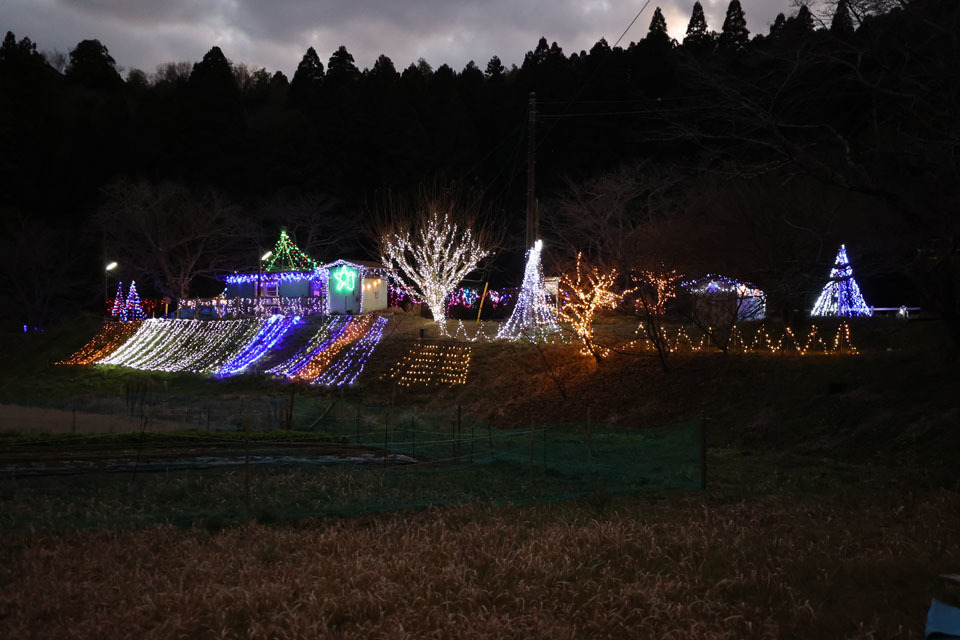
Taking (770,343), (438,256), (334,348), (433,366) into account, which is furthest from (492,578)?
(438,256)

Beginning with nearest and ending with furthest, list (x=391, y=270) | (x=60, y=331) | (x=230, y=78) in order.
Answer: (x=391, y=270) < (x=60, y=331) < (x=230, y=78)

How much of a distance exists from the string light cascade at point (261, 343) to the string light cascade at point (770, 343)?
1529 cm

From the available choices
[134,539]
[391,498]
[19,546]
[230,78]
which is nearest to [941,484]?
[391,498]

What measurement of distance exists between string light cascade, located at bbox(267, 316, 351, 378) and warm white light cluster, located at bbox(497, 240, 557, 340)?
24.2ft

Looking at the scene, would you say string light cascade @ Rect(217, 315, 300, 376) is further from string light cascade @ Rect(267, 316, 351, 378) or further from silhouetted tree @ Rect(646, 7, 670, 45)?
silhouetted tree @ Rect(646, 7, 670, 45)

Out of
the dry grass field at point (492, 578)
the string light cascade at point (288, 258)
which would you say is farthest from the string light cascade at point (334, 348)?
the dry grass field at point (492, 578)

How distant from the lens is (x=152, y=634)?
14.7ft

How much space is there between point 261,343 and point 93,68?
49677 millimetres

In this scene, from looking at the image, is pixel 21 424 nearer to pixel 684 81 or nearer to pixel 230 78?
pixel 684 81

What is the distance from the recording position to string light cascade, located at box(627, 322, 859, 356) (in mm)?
20375

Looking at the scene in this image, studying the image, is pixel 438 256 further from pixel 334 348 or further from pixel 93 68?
pixel 93 68

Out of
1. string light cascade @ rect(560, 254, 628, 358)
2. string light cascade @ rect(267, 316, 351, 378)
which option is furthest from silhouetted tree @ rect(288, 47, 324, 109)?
string light cascade @ rect(560, 254, 628, 358)

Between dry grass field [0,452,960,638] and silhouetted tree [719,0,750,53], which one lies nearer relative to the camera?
dry grass field [0,452,960,638]

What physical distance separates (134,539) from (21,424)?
12.9m
